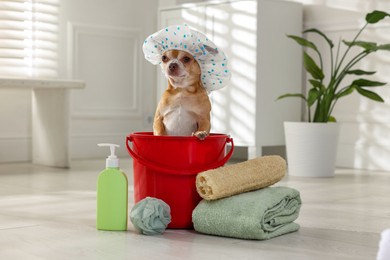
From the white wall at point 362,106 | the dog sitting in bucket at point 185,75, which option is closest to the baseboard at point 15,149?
the white wall at point 362,106

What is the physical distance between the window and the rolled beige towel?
7.07ft

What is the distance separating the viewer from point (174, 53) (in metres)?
1.96

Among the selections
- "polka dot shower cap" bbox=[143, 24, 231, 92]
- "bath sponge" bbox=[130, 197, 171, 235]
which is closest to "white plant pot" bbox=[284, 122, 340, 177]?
"polka dot shower cap" bbox=[143, 24, 231, 92]

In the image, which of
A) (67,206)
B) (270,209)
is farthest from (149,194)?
(67,206)

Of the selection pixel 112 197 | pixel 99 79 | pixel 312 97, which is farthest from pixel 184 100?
pixel 99 79

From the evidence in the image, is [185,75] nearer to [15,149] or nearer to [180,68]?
[180,68]

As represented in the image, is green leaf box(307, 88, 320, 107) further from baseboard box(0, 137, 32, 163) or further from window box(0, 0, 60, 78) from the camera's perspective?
baseboard box(0, 137, 32, 163)

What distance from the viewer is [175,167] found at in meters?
1.85

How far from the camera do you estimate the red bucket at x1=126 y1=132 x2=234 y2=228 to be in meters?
1.85

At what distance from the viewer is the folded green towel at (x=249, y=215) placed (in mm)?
1710

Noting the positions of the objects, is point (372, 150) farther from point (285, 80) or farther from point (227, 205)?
point (227, 205)

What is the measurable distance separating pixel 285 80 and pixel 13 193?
76.1 inches

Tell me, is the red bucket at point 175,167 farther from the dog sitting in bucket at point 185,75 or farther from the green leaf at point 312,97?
the green leaf at point 312,97

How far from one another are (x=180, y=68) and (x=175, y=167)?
0.95 ft
